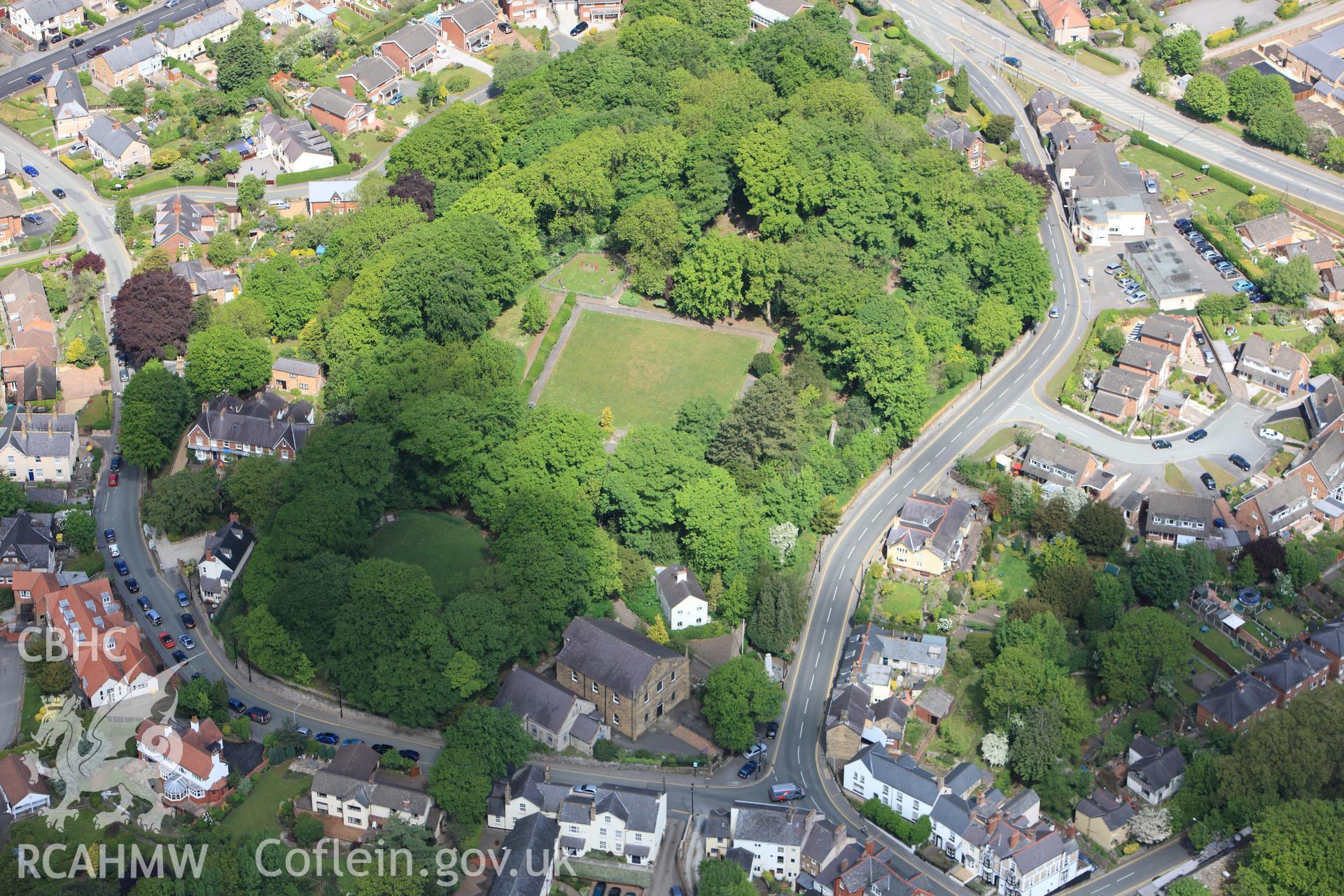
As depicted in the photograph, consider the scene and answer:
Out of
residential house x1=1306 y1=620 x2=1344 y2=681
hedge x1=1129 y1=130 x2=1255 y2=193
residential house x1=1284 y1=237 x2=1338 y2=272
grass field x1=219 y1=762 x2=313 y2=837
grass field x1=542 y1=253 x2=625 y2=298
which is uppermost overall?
grass field x1=542 y1=253 x2=625 y2=298

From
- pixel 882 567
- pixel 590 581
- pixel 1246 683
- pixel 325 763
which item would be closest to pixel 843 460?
pixel 882 567

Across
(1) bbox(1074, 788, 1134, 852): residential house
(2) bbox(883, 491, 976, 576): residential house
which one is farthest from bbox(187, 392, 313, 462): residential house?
(1) bbox(1074, 788, 1134, 852): residential house

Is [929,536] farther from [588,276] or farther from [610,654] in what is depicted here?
[588,276]

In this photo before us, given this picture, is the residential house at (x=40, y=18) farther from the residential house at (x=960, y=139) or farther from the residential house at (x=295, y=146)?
the residential house at (x=960, y=139)

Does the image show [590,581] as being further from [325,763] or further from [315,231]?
[315,231]

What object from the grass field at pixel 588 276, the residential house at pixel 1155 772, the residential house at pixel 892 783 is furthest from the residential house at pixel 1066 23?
the residential house at pixel 892 783

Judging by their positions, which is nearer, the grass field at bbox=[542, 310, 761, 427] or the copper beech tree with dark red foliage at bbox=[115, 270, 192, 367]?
the grass field at bbox=[542, 310, 761, 427]

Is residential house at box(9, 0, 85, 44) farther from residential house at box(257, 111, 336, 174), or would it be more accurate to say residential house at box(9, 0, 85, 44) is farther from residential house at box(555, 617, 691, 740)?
residential house at box(555, 617, 691, 740)

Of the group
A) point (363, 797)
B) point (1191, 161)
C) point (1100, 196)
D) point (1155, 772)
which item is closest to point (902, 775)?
point (1155, 772)

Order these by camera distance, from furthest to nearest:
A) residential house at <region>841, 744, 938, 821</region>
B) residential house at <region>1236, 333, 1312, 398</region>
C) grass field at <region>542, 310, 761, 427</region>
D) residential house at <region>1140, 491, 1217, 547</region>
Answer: residential house at <region>1236, 333, 1312, 398</region> < grass field at <region>542, 310, 761, 427</region> < residential house at <region>1140, 491, 1217, 547</region> < residential house at <region>841, 744, 938, 821</region>
